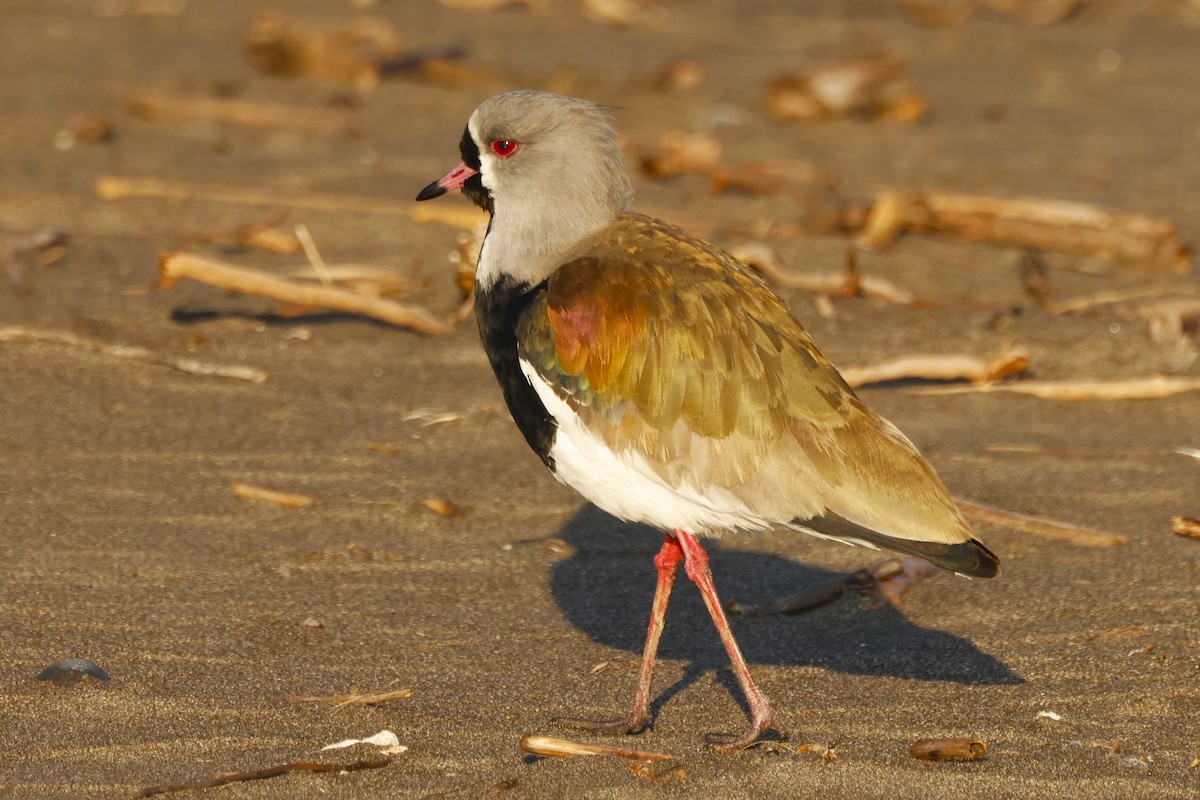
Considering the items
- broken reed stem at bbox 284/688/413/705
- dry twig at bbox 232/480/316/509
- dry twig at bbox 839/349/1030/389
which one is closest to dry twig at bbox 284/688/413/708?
broken reed stem at bbox 284/688/413/705

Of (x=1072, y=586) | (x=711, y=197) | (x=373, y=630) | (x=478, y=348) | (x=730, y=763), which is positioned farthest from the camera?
(x=711, y=197)

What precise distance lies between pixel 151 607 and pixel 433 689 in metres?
1.16

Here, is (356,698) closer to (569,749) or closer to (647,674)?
(569,749)

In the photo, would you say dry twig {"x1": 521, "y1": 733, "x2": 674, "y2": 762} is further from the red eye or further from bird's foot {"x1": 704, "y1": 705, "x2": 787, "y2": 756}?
the red eye

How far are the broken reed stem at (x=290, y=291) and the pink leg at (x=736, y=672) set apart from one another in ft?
11.3

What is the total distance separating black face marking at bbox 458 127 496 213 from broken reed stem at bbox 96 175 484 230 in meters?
3.95

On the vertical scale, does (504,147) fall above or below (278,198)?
above

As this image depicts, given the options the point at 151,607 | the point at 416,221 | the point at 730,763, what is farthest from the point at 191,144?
the point at 730,763

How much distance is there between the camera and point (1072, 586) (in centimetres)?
583

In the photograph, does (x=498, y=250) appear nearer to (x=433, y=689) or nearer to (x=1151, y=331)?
(x=433, y=689)

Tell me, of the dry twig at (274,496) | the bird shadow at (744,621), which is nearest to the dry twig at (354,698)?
the bird shadow at (744,621)


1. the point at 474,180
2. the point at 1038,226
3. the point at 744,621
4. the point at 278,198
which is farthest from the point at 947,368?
the point at 278,198

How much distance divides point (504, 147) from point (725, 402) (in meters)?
1.22

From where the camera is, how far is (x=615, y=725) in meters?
4.72
